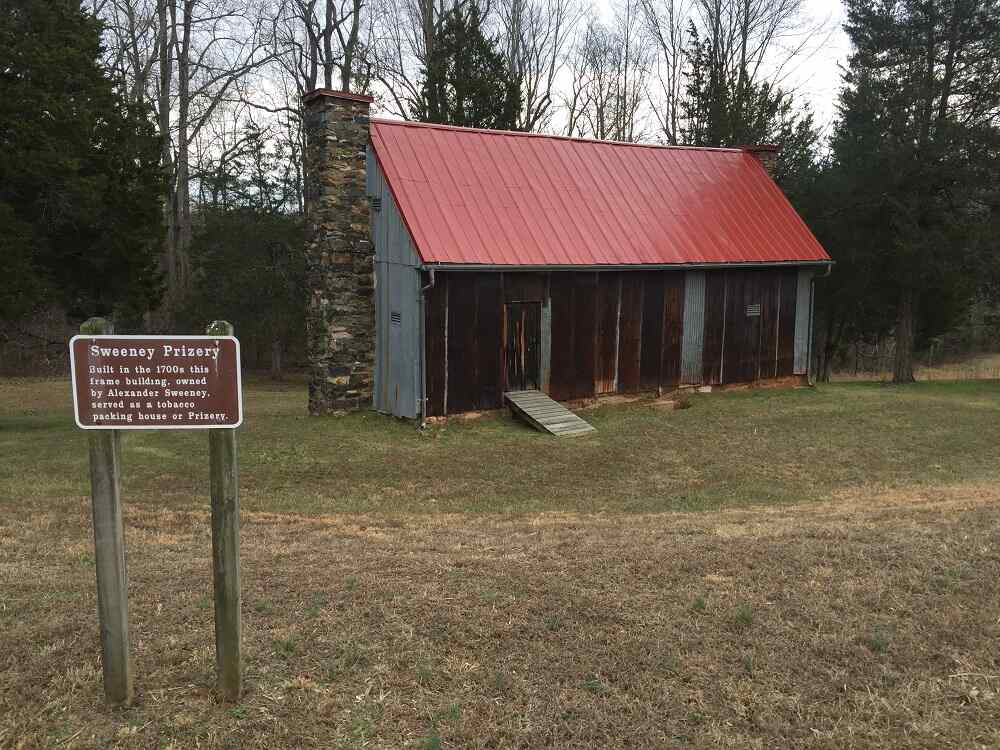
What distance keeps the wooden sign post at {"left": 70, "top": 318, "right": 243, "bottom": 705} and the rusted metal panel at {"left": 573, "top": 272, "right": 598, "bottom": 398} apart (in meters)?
14.9

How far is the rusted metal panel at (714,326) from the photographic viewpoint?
2148 centimetres

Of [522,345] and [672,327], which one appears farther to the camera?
[672,327]

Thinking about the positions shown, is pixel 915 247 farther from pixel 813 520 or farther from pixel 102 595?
pixel 102 595

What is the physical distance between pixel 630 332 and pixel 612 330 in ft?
1.94

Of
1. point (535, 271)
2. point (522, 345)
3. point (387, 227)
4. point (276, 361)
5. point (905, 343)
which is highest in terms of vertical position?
point (387, 227)

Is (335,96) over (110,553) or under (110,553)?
over

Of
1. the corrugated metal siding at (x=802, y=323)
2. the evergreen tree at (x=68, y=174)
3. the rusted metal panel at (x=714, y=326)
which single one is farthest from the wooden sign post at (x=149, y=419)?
the corrugated metal siding at (x=802, y=323)

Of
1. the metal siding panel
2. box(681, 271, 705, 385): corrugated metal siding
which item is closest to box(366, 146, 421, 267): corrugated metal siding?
the metal siding panel

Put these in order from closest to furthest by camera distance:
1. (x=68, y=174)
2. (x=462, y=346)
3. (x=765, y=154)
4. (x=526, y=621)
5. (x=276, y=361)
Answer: (x=526, y=621)
(x=68, y=174)
(x=462, y=346)
(x=765, y=154)
(x=276, y=361)

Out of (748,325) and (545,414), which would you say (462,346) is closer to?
(545,414)

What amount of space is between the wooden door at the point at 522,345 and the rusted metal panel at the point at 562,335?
1.35 ft

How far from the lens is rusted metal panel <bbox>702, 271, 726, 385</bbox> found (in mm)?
21484

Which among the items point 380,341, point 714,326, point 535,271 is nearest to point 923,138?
point 714,326

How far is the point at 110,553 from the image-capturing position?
472cm
